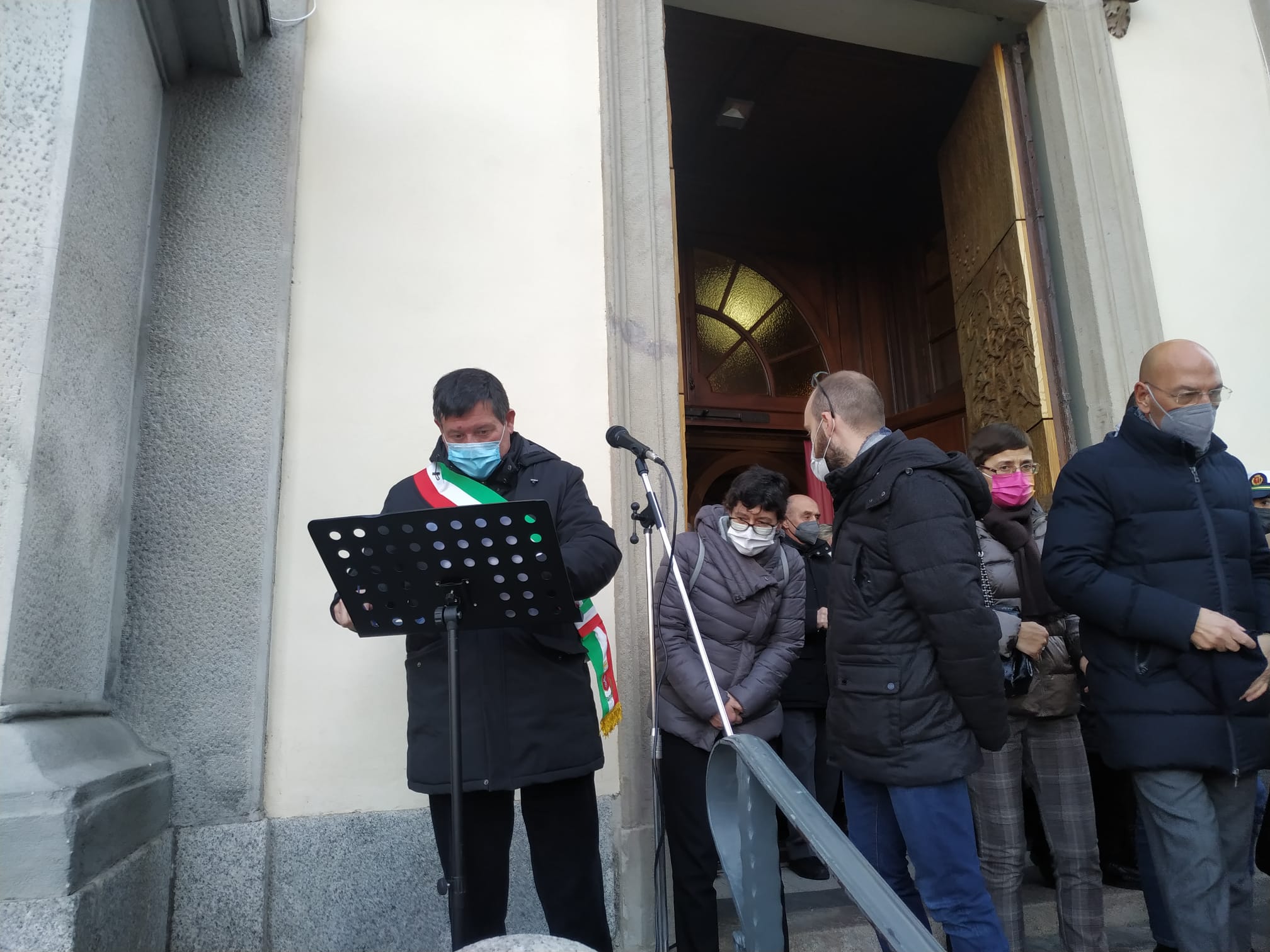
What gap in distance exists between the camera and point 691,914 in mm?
2943

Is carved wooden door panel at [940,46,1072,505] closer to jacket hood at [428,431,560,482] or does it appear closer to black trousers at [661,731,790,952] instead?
black trousers at [661,731,790,952]

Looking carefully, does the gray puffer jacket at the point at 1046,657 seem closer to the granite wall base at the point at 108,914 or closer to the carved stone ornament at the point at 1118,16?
the granite wall base at the point at 108,914

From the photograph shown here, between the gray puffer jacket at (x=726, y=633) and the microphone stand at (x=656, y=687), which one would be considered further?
the gray puffer jacket at (x=726, y=633)

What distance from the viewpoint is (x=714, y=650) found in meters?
3.19

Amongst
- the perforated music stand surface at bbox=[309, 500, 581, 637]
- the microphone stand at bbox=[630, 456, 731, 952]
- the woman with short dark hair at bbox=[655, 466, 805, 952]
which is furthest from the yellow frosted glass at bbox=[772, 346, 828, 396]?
the perforated music stand surface at bbox=[309, 500, 581, 637]

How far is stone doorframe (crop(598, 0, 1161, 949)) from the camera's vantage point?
3.41 meters

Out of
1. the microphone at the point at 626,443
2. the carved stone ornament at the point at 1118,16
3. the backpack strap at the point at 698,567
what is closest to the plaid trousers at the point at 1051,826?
the backpack strap at the point at 698,567

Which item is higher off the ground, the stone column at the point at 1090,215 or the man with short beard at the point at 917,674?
the stone column at the point at 1090,215

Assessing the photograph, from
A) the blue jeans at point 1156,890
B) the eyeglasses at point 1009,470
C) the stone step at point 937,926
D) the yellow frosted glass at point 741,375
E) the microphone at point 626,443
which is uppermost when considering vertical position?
the yellow frosted glass at point 741,375

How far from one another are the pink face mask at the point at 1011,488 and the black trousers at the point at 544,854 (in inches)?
71.1

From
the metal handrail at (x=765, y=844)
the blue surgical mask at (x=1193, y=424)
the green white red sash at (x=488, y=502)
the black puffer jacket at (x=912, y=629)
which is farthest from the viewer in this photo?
the blue surgical mask at (x=1193, y=424)

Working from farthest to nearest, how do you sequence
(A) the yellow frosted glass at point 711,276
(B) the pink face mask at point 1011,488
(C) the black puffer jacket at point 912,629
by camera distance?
1. (A) the yellow frosted glass at point 711,276
2. (B) the pink face mask at point 1011,488
3. (C) the black puffer jacket at point 912,629

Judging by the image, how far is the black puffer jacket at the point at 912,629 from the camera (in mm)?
2201

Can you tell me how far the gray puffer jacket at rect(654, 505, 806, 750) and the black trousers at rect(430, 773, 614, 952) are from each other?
0.68 meters
